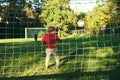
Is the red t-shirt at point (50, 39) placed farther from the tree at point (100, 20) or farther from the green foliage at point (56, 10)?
the tree at point (100, 20)

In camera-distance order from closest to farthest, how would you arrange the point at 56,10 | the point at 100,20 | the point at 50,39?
the point at 50,39 < the point at 100,20 < the point at 56,10

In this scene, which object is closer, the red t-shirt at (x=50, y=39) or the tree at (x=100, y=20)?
the red t-shirt at (x=50, y=39)

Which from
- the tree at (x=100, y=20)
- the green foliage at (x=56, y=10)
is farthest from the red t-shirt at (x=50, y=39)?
the tree at (x=100, y=20)

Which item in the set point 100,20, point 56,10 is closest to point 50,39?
point 100,20

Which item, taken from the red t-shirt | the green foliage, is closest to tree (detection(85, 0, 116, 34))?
the green foliage

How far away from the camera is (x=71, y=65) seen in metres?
9.10

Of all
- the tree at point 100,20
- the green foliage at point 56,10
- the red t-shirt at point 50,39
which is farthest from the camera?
the tree at point 100,20

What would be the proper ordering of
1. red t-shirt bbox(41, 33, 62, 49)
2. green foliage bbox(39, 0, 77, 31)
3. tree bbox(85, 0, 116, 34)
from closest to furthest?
red t-shirt bbox(41, 33, 62, 49) → green foliage bbox(39, 0, 77, 31) → tree bbox(85, 0, 116, 34)

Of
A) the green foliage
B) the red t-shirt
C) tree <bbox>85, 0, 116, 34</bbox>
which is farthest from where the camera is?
tree <bbox>85, 0, 116, 34</bbox>

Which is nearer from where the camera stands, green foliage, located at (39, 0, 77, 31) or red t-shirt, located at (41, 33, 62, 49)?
red t-shirt, located at (41, 33, 62, 49)

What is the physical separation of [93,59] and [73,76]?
285 centimetres

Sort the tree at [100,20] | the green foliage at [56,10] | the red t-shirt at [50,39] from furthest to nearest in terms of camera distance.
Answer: the tree at [100,20], the green foliage at [56,10], the red t-shirt at [50,39]

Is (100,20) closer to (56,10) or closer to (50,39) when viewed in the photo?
(56,10)

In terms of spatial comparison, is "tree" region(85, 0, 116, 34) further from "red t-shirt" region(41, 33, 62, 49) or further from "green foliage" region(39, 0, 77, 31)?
"red t-shirt" region(41, 33, 62, 49)
